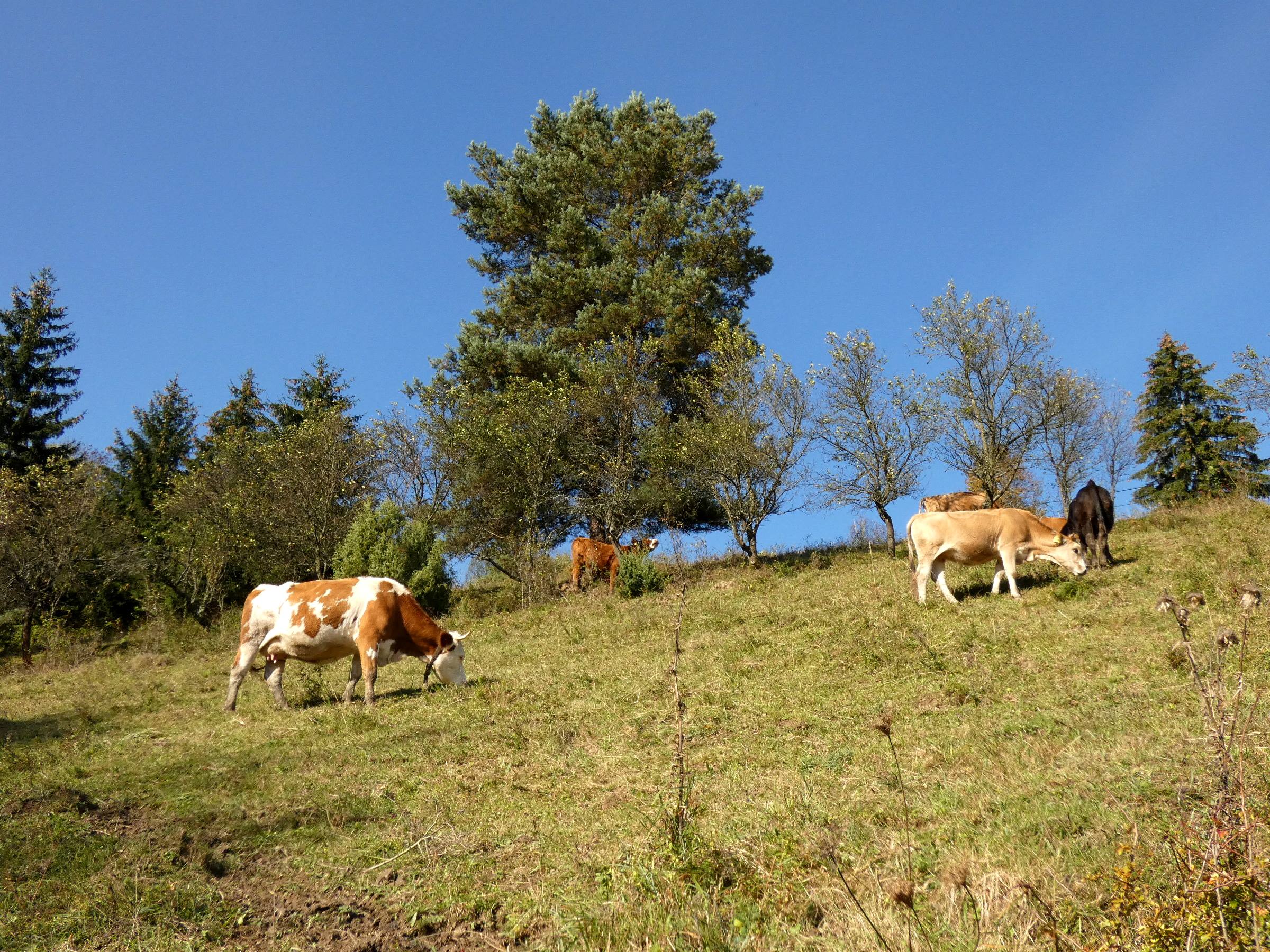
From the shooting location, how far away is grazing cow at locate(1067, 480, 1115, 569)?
15.9 metres

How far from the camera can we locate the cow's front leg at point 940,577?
14.1m

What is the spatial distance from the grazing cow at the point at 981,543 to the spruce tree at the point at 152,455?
2821 cm

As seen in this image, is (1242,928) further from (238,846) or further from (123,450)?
(123,450)

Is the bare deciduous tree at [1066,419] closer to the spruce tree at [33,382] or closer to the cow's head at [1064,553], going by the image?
the cow's head at [1064,553]

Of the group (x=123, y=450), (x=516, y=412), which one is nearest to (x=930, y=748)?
(x=516, y=412)

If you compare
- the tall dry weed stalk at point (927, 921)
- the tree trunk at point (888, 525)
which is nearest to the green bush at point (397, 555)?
the tree trunk at point (888, 525)

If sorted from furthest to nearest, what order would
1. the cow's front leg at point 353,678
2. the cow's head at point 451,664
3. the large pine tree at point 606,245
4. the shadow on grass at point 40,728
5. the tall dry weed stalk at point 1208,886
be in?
the large pine tree at point 606,245
the cow's head at point 451,664
the cow's front leg at point 353,678
the shadow on grass at point 40,728
the tall dry weed stalk at point 1208,886

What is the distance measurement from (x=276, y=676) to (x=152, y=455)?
28067mm

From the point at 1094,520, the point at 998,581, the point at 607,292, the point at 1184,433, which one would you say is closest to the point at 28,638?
the point at 607,292

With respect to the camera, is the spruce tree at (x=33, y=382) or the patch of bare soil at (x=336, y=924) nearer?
the patch of bare soil at (x=336, y=924)

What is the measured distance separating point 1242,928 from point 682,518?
26035mm

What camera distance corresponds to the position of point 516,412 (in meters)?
27.4

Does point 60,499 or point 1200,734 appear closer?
point 1200,734

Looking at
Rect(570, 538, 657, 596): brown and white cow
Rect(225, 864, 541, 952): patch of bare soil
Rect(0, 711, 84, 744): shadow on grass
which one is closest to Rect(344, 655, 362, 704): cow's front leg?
Rect(0, 711, 84, 744): shadow on grass
